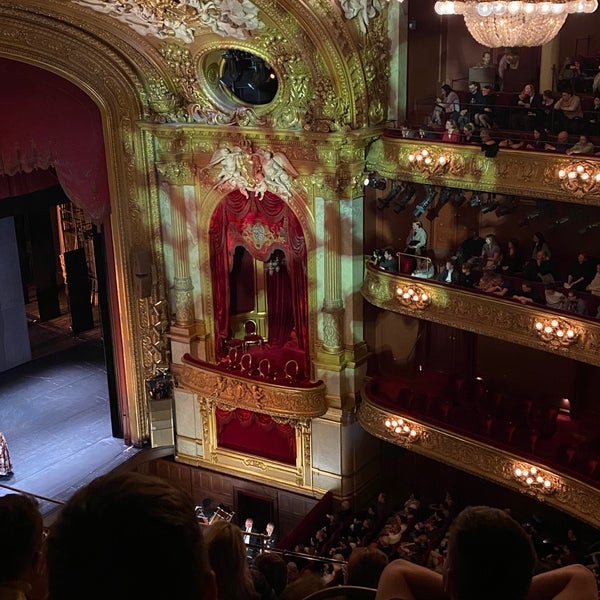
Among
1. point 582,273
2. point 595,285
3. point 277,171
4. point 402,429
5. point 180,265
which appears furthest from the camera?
point 180,265

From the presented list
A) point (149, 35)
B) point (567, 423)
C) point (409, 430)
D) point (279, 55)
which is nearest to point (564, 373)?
point (567, 423)

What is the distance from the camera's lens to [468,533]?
6.96ft

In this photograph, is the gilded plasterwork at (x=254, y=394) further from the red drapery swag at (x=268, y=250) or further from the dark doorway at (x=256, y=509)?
the dark doorway at (x=256, y=509)

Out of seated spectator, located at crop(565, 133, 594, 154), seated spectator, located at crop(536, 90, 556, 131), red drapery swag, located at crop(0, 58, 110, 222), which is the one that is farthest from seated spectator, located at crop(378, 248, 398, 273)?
red drapery swag, located at crop(0, 58, 110, 222)

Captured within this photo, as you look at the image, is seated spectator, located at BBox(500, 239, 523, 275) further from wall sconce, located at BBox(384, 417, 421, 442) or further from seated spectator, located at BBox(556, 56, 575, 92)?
wall sconce, located at BBox(384, 417, 421, 442)

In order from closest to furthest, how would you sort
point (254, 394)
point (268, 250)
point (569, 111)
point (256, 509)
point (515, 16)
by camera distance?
point (515, 16), point (569, 111), point (268, 250), point (254, 394), point (256, 509)

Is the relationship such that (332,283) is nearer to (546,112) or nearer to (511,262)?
(511,262)

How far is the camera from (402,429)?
13125mm

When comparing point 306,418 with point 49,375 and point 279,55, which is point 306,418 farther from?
point 49,375

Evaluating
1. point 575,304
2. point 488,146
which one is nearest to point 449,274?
point 575,304

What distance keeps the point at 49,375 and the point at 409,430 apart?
925cm

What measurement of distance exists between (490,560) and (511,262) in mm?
10570

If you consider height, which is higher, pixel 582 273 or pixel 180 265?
pixel 582 273

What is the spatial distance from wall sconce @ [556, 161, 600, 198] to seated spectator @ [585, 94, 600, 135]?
0.67 metres
